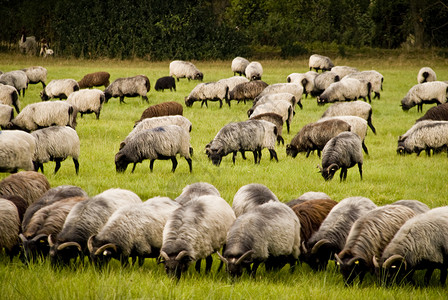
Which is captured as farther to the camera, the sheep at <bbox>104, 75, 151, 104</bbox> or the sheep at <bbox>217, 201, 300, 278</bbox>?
the sheep at <bbox>104, 75, 151, 104</bbox>

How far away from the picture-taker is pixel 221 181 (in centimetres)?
1139

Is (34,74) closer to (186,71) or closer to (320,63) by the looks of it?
(186,71)

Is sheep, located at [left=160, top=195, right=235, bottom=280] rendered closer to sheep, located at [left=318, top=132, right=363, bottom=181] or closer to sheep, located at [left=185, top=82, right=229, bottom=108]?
sheep, located at [left=318, top=132, right=363, bottom=181]

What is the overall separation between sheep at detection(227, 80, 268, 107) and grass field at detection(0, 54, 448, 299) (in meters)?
0.50

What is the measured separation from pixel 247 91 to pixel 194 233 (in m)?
16.5

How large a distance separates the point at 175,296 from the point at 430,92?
18.4 metres

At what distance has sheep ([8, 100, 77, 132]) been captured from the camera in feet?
49.8

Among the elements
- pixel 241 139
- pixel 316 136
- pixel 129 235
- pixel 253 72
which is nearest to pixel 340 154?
pixel 316 136

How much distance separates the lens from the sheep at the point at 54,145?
11727 mm

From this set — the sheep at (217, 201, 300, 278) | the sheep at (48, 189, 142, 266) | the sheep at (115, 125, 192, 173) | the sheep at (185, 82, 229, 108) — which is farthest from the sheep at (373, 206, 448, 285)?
the sheep at (185, 82, 229, 108)

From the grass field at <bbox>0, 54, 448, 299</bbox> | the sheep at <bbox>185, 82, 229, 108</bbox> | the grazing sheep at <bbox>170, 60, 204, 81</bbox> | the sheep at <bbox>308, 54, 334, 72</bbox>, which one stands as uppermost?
the sheep at <bbox>308, 54, 334, 72</bbox>

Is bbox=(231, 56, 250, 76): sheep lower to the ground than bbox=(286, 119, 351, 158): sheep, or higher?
higher

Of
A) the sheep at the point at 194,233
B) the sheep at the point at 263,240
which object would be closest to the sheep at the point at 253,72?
the sheep at the point at 194,233

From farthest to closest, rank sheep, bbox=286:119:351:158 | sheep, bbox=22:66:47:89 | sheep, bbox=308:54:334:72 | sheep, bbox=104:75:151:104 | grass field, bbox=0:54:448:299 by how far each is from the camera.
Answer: sheep, bbox=308:54:334:72 → sheep, bbox=22:66:47:89 → sheep, bbox=104:75:151:104 → sheep, bbox=286:119:351:158 → grass field, bbox=0:54:448:299
